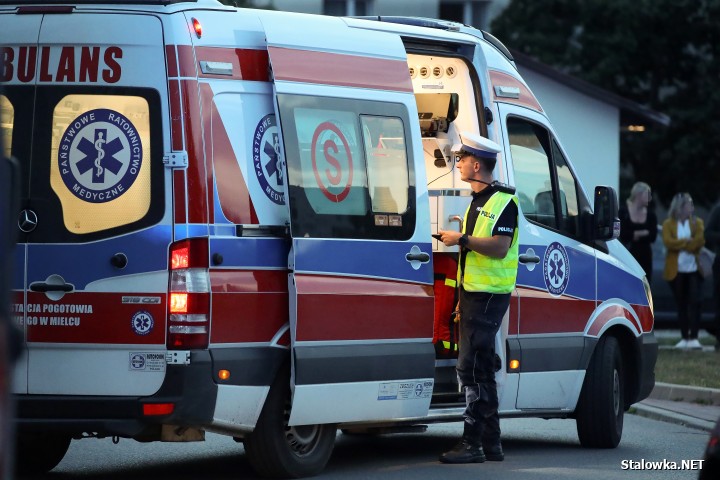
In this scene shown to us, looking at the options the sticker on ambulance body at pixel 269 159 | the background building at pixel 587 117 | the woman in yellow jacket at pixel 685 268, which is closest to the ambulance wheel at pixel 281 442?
the sticker on ambulance body at pixel 269 159

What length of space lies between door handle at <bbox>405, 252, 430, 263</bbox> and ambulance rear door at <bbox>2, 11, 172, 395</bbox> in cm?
158

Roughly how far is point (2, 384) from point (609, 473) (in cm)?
574

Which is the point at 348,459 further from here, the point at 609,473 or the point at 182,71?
the point at 182,71

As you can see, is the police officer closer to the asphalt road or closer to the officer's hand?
the officer's hand

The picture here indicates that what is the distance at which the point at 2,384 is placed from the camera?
11.3 feet

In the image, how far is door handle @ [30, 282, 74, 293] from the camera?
7.34 metres

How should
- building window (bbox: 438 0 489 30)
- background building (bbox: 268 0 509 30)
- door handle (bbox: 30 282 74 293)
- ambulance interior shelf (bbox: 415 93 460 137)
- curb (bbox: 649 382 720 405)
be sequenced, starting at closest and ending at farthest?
door handle (bbox: 30 282 74 293), ambulance interior shelf (bbox: 415 93 460 137), curb (bbox: 649 382 720 405), background building (bbox: 268 0 509 30), building window (bbox: 438 0 489 30)

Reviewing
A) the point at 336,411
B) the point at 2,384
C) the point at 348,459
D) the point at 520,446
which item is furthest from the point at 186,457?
the point at 2,384

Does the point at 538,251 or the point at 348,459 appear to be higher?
the point at 538,251

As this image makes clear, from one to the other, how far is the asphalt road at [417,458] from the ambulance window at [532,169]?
1479 mm

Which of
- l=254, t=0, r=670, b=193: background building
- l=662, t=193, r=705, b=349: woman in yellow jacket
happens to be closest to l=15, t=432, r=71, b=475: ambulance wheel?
l=662, t=193, r=705, b=349: woman in yellow jacket

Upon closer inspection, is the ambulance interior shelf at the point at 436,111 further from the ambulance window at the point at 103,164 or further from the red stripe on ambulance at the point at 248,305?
the ambulance window at the point at 103,164

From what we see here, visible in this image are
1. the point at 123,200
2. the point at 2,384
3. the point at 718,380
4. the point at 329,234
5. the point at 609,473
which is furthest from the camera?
the point at 718,380

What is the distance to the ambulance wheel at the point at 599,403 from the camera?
984 centimetres
